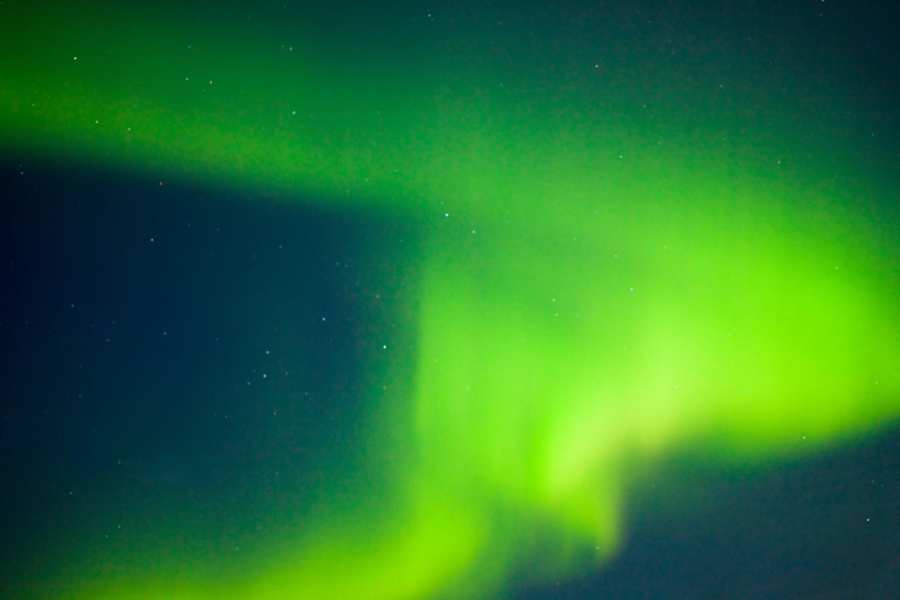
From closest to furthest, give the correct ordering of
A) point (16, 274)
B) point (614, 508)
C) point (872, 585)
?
point (16, 274) < point (614, 508) < point (872, 585)

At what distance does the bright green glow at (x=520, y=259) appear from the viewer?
128 centimetres

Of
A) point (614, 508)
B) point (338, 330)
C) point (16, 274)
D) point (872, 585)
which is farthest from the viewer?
point (872, 585)

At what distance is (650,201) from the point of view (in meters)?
1.49

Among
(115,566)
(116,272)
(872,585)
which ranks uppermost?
(116,272)

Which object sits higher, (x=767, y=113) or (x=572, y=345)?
(x=767, y=113)

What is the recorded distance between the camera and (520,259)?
1430 millimetres

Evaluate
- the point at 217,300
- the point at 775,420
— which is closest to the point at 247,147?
the point at 217,300

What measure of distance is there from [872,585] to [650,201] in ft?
2.84

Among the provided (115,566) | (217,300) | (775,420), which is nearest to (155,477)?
(115,566)

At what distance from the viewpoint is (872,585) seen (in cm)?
→ 158

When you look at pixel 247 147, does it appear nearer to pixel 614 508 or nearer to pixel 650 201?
pixel 650 201

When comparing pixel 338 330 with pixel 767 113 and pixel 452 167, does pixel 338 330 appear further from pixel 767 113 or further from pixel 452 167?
pixel 767 113

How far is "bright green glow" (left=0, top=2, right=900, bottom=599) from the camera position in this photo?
128 cm

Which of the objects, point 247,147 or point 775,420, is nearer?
point 247,147
